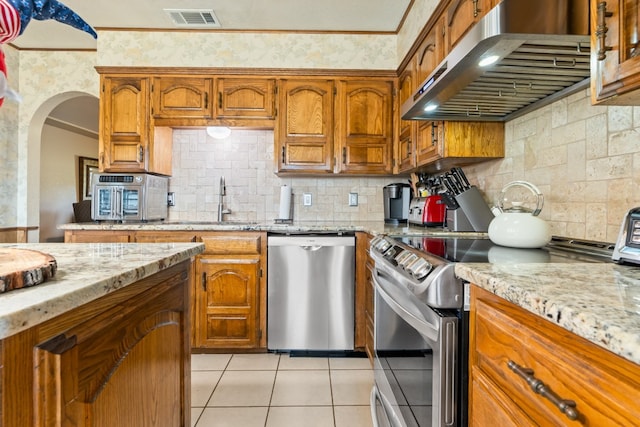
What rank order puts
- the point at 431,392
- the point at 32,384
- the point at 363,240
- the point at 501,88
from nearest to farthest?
the point at 32,384, the point at 431,392, the point at 501,88, the point at 363,240

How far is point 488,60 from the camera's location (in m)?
1.25

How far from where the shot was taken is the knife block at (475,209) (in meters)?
1.94

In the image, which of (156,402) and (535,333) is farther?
(156,402)

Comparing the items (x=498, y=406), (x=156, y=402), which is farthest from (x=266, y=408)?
(x=498, y=406)

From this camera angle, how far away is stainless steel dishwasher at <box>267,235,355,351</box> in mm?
2510

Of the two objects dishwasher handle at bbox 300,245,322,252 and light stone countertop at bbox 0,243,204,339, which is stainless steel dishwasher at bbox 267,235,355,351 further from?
light stone countertop at bbox 0,243,204,339

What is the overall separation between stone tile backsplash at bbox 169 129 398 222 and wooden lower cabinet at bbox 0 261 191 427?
6.26 ft

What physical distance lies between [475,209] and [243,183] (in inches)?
78.0

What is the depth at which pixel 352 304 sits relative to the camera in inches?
99.3

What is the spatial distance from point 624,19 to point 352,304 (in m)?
2.08

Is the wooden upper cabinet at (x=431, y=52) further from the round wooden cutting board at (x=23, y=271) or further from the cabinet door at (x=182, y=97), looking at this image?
the round wooden cutting board at (x=23, y=271)

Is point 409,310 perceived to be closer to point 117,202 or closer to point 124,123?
point 117,202

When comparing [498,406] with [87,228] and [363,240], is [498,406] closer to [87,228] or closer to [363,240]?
[363,240]

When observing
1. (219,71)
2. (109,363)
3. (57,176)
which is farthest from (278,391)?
(57,176)
